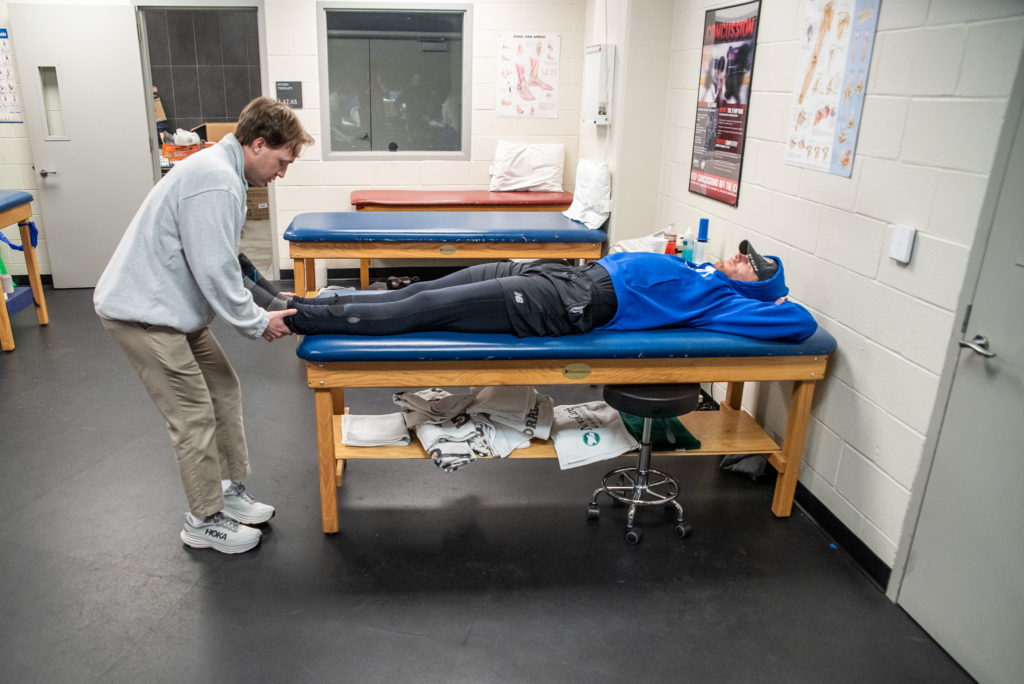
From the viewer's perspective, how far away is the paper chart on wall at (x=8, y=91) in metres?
5.02

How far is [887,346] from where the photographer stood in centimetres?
229

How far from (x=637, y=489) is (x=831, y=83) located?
5.14 ft

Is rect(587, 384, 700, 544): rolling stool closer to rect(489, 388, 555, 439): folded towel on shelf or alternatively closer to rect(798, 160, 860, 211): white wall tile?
rect(489, 388, 555, 439): folded towel on shelf

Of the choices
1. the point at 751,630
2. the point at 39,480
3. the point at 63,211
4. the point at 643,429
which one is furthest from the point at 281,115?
the point at 63,211

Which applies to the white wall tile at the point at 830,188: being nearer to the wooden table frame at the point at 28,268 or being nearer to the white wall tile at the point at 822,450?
the white wall tile at the point at 822,450

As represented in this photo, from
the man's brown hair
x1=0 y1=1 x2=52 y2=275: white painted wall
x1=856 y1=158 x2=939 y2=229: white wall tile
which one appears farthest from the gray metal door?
x1=0 y1=1 x2=52 y2=275: white painted wall

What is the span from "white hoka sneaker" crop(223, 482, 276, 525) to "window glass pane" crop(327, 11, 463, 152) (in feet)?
11.8

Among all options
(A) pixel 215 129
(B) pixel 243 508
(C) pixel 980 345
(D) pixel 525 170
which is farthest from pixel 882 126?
(A) pixel 215 129

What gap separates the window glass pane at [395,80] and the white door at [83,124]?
139cm

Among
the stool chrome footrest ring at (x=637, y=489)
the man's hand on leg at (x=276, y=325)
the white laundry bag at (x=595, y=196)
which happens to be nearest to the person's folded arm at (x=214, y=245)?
the man's hand on leg at (x=276, y=325)

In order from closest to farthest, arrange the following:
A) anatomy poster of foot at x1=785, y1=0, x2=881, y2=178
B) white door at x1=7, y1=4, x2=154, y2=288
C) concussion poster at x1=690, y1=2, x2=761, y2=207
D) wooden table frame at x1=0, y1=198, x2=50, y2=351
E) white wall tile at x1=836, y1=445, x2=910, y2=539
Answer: white wall tile at x1=836, y1=445, x2=910, y2=539 < anatomy poster of foot at x1=785, y1=0, x2=881, y2=178 < concussion poster at x1=690, y1=2, x2=761, y2=207 < wooden table frame at x1=0, y1=198, x2=50, y2=351 < white door at x1=7, y1=4, x2=154, y2=288

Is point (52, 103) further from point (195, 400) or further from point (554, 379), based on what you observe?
point (554, 379)

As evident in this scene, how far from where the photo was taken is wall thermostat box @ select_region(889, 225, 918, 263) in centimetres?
214

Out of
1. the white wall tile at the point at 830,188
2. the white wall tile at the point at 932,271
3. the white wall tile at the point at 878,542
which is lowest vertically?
the white wall tile at the point at 878,542
